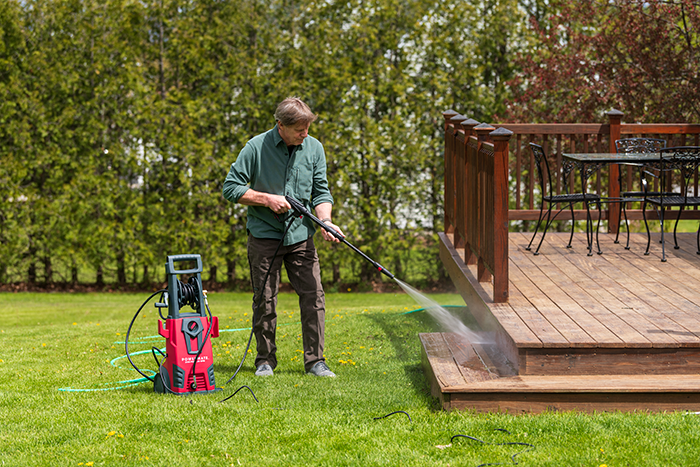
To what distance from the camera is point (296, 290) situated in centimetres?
437

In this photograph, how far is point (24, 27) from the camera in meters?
9.40

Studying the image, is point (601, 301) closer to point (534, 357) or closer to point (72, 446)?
point (534, 357)

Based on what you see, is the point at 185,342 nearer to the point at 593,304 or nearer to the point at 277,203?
the point at 277,203

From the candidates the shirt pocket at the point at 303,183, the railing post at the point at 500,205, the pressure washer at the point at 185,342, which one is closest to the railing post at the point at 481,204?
the railing post at the point at 500,205

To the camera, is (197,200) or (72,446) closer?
(72,446)

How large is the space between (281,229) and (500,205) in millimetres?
1331

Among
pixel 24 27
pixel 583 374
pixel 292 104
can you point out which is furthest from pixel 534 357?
pixel 24 27

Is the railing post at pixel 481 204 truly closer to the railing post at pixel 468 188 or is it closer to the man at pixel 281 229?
the railing post at pixel 468 188

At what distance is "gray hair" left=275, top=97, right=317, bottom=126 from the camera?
13.3 feet

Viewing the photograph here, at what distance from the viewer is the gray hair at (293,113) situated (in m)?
4.04

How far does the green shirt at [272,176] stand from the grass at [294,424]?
0.91 meters

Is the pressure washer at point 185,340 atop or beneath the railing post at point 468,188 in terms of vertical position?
beneath

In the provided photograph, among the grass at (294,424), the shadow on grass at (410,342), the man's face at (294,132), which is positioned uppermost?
the man's face at (294,132)

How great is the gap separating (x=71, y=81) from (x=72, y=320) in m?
3.41
